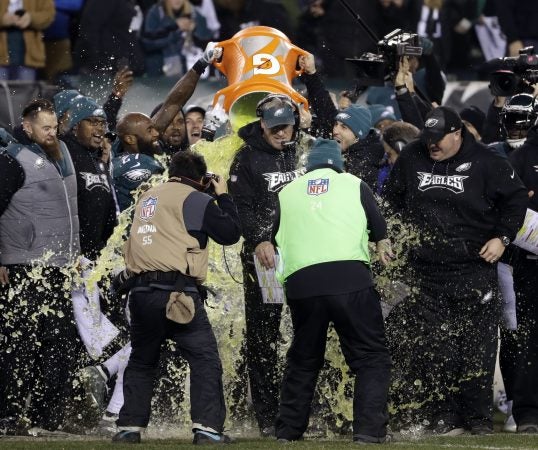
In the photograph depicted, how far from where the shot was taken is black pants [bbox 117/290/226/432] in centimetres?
912

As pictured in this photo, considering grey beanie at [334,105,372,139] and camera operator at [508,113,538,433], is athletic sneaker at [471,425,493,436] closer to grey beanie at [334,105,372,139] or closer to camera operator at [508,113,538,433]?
camera operator at [508,113,538,433]

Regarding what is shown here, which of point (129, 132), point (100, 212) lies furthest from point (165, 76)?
point (100, 212)

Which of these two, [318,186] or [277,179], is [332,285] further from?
[277,179]

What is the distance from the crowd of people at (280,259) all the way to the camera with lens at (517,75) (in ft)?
0.37

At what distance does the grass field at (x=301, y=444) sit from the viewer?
8977 millimetres

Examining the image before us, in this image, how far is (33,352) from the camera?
1046 cm

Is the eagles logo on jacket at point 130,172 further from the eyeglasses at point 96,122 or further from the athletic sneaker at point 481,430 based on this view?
the athletic sneaker at point 481,430

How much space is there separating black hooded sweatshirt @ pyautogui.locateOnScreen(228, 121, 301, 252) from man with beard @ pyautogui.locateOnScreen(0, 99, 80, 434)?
130 cm

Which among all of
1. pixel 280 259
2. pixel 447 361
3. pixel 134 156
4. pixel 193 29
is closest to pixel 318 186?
pixel 280 259

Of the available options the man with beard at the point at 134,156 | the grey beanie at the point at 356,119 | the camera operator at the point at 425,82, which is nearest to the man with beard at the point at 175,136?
the man with beard at the point at 134,156

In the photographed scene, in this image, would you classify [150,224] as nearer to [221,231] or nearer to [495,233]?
[221,231]

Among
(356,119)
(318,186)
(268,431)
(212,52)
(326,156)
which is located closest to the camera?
(318,186)

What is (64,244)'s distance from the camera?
1061 cm

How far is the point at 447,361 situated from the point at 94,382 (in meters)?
Answer: 2.64
